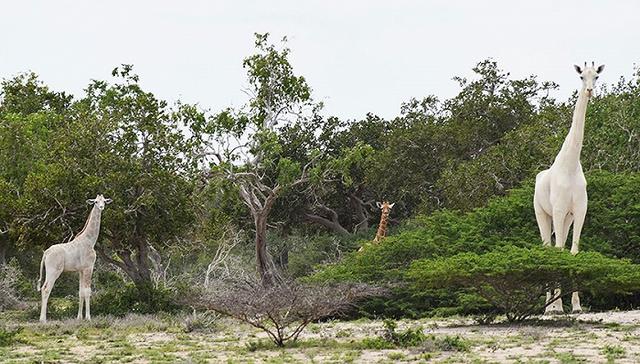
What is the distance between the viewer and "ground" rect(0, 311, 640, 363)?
12.3 metres

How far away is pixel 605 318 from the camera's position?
16.7m

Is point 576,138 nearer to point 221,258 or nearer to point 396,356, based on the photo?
point 396,356

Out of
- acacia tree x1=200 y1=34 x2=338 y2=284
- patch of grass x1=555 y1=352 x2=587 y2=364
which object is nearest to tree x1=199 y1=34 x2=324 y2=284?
acacia tree x1=200 y1=34 x2=338 y2=284

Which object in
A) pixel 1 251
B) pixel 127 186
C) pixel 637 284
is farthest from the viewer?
pixel 1 251

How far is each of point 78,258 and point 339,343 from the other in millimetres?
8397

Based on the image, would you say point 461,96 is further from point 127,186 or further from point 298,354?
point 298,354

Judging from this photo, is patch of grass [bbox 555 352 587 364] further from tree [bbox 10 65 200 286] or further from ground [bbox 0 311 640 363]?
tree [bbox 10 65 200 286]

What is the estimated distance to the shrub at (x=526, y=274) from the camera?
50.1 ft

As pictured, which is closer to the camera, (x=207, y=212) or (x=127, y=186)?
(x=127, y=186)

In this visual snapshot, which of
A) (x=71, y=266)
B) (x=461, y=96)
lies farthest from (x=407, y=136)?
(x=71, y=266)

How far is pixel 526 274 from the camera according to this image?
611 inches

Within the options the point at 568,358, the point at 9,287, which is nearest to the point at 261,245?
the point at 9,287

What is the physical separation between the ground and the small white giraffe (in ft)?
6.21

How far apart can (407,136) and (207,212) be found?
11940 millimetres
